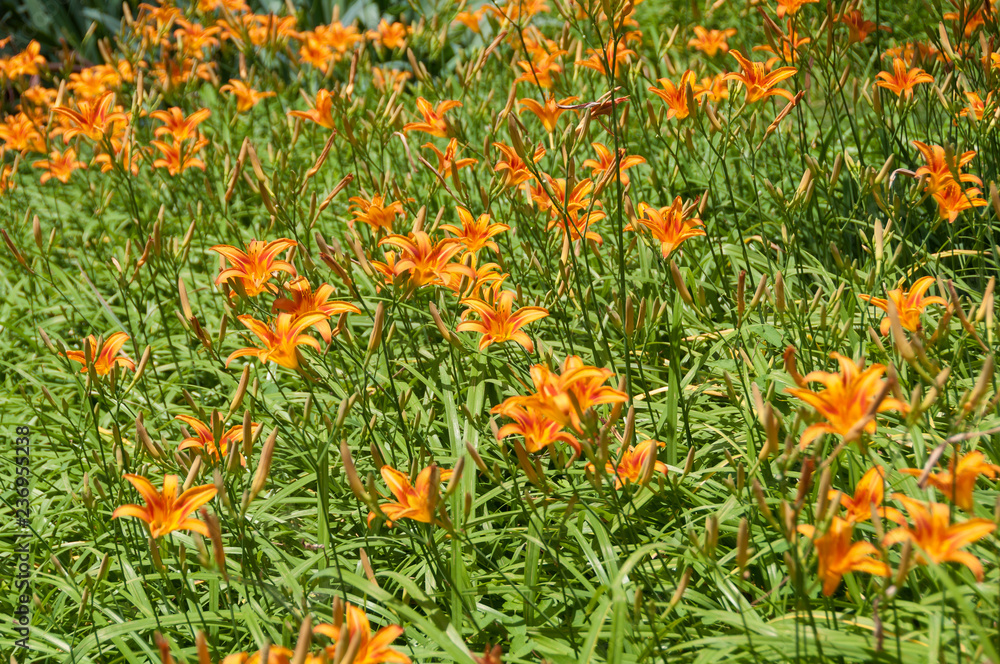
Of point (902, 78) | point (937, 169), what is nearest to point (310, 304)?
point (937, 169)

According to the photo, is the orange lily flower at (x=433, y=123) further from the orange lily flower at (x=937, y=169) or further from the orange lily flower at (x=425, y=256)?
the orange lily flower at (x=937, y=169)

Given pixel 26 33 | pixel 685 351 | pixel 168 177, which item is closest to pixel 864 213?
pixel 685 351

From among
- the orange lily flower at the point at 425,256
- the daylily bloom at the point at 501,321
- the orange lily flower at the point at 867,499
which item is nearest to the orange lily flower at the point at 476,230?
the orange lily flower at the point at 425,256

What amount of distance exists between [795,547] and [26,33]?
981cm

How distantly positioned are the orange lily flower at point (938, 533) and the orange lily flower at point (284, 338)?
119 centimetres

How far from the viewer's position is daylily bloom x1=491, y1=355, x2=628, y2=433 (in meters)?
1.36

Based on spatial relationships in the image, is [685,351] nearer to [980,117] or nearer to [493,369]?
[493,369]

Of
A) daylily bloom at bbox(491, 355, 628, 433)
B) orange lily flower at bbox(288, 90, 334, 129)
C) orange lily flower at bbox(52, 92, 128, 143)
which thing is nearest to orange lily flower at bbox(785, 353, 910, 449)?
daylily bloom at bbox(491, 355, 628, 433)

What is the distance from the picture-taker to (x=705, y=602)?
170 centimetres

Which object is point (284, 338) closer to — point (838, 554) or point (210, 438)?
point (210, 438)

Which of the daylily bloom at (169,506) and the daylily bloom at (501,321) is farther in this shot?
the daylily bloom at (501,321)

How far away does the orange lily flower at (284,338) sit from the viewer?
1.65 meters

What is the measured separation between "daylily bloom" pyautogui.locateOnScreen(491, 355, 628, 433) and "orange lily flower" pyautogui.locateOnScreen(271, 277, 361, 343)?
52cm

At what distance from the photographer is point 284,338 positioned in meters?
1.66
